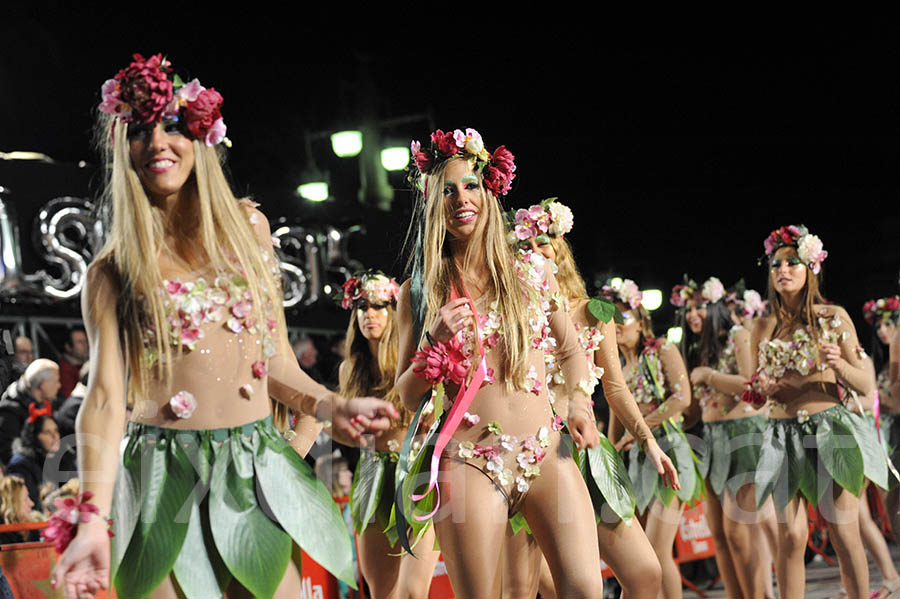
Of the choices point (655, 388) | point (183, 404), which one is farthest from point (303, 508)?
point (655, 388)

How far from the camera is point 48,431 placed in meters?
6.34

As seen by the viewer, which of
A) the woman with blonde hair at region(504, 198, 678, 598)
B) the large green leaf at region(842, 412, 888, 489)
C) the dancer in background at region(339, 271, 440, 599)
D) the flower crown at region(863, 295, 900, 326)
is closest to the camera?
the woman with blonde hair at region(504, 198, 678, 598)

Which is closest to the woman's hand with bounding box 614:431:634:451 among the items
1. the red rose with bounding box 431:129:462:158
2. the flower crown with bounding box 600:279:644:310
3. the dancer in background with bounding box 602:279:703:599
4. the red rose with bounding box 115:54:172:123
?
the dancer in background with bounding box 602:279:703:599

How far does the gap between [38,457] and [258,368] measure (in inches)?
166

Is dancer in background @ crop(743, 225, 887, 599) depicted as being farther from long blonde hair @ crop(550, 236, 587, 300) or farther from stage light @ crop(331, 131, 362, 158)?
stage light @ crop(331, 131, 362, 158)

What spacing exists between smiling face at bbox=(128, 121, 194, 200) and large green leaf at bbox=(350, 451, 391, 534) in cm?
248

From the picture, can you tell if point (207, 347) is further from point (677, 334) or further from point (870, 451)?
point (677, 334)

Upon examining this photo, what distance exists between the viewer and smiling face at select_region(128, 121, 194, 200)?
255 centimetres

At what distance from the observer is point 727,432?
275 inches

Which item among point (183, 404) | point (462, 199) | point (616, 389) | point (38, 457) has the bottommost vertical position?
point (38, 457)

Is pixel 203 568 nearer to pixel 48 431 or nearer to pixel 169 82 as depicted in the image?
pixel 169 82

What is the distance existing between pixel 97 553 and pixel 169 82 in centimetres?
109

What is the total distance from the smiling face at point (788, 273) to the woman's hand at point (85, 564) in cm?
443

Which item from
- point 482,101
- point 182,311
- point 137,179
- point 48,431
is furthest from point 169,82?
point 482,101
